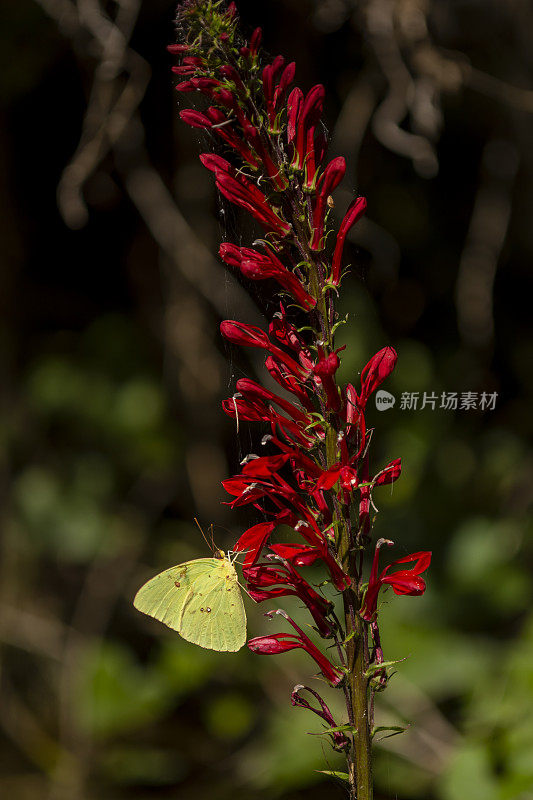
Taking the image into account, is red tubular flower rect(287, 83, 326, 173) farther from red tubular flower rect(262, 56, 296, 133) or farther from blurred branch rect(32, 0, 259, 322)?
blurred branch rect(32, 0, 259, 322)

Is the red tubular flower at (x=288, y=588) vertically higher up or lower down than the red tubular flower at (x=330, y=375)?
lower down

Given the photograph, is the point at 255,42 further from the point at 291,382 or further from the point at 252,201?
the point at 291,382

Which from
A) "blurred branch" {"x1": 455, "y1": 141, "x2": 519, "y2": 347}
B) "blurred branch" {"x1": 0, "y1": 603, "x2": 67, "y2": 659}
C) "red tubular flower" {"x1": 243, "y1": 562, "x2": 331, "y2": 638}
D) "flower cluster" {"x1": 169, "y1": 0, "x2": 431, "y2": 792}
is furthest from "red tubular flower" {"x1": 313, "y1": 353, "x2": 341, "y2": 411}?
"blurred branch" {"x1": 0, "y1": 603, "x2": 67, "y2": 659}

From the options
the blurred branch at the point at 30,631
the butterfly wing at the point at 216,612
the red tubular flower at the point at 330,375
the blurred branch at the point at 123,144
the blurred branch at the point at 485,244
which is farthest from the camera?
the blurred branch at the point at 30,631

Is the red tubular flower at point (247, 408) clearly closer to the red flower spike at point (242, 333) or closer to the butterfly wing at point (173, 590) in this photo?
the red flower spike at point (242, 333)

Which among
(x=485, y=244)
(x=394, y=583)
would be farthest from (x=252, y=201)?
(x=485, y=244)

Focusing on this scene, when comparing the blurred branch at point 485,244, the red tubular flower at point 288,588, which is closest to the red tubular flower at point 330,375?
the red tubular flower at point 288,588

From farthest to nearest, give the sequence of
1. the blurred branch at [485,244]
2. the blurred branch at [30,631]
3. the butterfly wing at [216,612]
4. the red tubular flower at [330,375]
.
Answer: the blurred branch at [30,631] < the blurred branch at [485,244] < the butterfly wing at [216,612] < the red tubular flower at [330,375]
